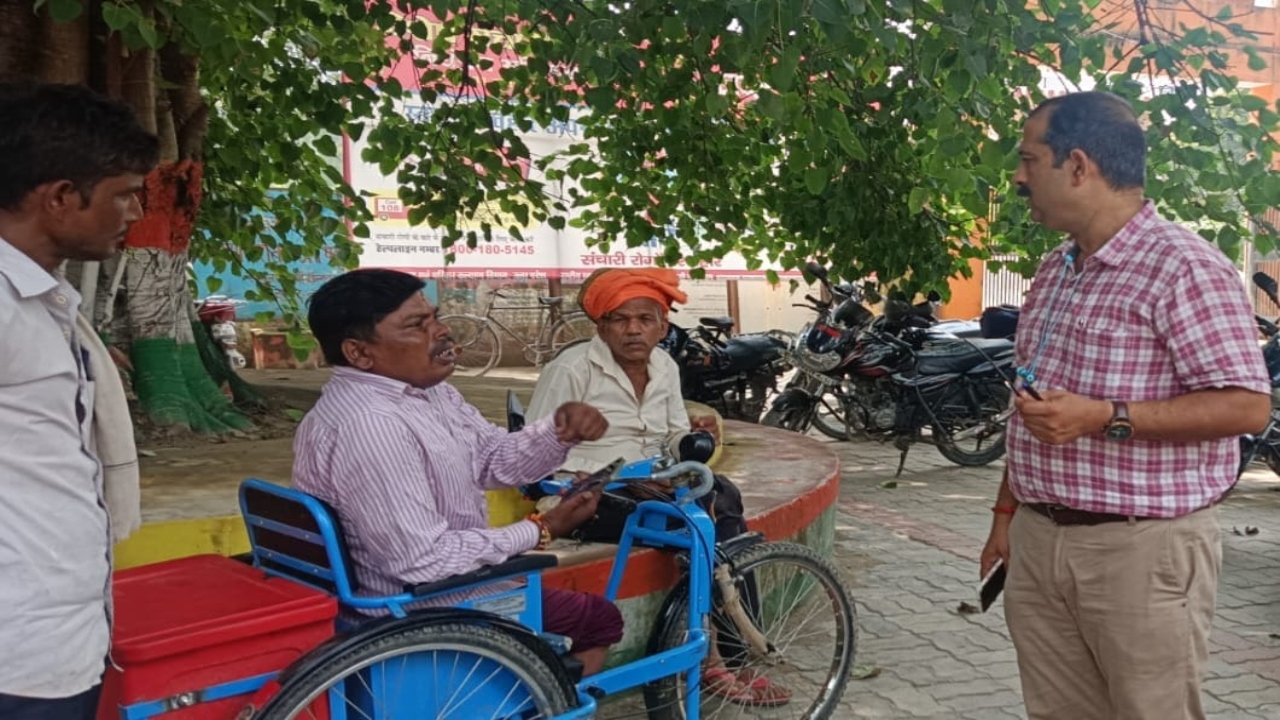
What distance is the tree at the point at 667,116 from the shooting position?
11.0ft

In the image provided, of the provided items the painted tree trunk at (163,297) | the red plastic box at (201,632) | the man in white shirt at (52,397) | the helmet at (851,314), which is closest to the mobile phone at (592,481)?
the red plastic box at (201,632)

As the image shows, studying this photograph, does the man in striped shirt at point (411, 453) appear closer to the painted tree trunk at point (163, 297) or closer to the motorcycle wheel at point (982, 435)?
the painted tree trunk at point (163, 297)

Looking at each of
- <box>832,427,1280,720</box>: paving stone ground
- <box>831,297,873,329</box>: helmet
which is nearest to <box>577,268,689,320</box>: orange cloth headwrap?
<box>832,427,1280,720</box>: paving stone ground

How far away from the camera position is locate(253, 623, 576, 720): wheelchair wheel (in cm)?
200

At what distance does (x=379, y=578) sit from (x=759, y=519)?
194cm

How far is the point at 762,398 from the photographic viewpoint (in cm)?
971

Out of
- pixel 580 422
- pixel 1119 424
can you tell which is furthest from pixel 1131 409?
pixel 580 422

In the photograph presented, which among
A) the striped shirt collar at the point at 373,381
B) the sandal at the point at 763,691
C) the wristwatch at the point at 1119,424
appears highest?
the striped shirt collar at the point at 373,381

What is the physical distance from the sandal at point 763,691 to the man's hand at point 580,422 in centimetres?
114

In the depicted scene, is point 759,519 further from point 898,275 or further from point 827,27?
point 898,275

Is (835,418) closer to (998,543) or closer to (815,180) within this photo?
(815,180)

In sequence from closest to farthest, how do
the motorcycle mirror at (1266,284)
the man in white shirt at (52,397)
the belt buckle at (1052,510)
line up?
the man in white shirt at (52,397)
the belt buckle at (1052,510)
the motorcycle mirror at (1266,284)

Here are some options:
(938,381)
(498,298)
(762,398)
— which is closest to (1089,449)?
(938,381)

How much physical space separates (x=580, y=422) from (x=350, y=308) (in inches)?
22.0
